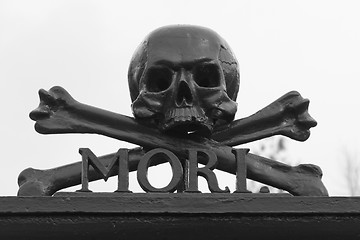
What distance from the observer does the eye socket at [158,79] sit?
239 inches

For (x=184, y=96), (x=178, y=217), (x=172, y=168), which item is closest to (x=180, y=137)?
(x=184, y=96)

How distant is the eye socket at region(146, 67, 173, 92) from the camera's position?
6.06 m

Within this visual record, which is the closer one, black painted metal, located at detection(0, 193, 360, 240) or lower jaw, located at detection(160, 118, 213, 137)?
black painted metal, located at detection(0, 193, 360, 240)

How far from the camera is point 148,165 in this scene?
571 centimetres

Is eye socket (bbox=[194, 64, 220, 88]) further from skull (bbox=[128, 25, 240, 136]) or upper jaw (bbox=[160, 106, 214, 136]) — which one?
upper jaw (bbox=[160, 106, 214, 136])

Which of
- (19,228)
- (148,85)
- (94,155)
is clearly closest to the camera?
(19,228)

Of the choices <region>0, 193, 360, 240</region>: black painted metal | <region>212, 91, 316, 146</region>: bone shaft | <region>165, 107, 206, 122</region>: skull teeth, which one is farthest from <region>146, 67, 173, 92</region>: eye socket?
<region>0, 193, 360, 240</region>: black painted metal

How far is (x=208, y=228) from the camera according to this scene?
5.01 m

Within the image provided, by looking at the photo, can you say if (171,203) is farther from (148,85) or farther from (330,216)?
(148,85)

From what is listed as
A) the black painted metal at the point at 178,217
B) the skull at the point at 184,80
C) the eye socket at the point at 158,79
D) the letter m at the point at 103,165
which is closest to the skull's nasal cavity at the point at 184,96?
the skull at the point at 184,80

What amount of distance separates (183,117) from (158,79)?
391 mm

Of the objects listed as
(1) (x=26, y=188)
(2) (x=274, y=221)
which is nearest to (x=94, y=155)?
(1) (x=26, y=188)

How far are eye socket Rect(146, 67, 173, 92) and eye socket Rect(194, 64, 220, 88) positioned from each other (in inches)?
6.0

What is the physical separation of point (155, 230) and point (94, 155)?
34.0 inches
